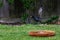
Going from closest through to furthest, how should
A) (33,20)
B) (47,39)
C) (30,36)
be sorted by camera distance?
(47,39)
(30,36)
(33,20)

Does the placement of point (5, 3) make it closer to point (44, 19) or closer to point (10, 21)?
point (10, 21)

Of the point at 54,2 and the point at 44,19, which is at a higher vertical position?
the point at 54,2

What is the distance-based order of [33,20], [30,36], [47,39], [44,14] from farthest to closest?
[44,14], [33,20], [30,36], [47,39]

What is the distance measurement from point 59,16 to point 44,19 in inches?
46.9

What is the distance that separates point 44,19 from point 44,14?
69 cm

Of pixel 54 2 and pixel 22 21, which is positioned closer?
pixel 22 21

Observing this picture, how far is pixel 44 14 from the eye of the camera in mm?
14719

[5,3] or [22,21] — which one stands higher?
[5,3]

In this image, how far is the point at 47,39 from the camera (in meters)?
6.75

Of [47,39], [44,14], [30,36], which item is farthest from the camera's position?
[44,14]

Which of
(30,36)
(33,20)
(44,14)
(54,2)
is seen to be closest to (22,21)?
(33,20)

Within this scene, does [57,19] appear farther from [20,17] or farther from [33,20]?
[20,17]

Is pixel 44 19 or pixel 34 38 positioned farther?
pixel 44 19

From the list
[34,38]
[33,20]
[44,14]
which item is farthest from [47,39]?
[44,14]
